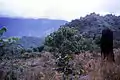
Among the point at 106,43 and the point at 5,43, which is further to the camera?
the point at 106,43

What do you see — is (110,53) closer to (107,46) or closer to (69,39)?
(107,46)

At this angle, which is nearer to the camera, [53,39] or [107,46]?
[107,46]

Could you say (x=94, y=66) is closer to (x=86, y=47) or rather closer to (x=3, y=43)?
(x=3, y=43)

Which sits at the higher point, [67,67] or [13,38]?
[13,38]

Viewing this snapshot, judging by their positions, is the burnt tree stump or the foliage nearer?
the foliage

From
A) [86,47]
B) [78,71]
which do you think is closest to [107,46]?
[78,71]

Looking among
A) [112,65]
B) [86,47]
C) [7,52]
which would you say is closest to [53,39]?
[86,47]

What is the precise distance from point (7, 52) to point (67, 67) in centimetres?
174

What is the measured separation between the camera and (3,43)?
24.0 ft

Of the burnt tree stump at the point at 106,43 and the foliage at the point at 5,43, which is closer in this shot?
the foliage at the point at 5,43

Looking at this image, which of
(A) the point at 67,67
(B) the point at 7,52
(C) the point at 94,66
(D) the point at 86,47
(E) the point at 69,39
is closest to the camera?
(C) the point at 94,66

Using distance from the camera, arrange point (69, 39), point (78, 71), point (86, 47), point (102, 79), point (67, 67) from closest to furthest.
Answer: point (102, 79) → point (78, 71) → point (67, 67) → point (69, 39) → point (86, 47)

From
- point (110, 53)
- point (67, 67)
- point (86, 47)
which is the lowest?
point (86, 47)

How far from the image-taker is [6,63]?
761cm
